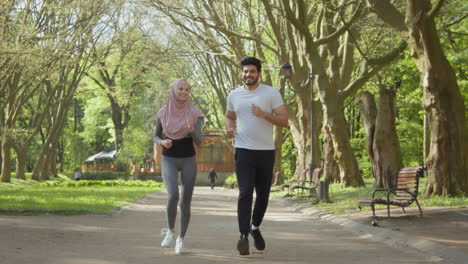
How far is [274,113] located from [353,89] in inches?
690

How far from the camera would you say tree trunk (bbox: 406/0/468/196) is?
1494 centimetres

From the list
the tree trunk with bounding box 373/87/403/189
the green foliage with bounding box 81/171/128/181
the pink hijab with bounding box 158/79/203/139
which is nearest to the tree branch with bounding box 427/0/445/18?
the tree trunk with bounding box 373/87/403/189

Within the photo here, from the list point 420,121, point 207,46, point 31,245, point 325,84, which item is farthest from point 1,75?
point 420,121

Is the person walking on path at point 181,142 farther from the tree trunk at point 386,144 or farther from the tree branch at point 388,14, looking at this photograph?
the tree trunk at point 386,144

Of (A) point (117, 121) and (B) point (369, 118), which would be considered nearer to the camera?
(B) point (369, 118)

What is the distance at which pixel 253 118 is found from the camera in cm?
741

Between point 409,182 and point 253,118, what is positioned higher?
point 253,118

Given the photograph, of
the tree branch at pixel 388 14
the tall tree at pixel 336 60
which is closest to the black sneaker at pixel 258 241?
the tree branch at pixel 388 14

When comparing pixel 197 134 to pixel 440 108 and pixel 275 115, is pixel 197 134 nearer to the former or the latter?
pixel 275 115

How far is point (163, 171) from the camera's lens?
7.78 meters

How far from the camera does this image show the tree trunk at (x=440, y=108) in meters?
14.9

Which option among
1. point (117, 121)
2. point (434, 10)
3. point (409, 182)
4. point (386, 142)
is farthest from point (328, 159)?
point (117, 121)

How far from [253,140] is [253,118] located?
236 millimetres

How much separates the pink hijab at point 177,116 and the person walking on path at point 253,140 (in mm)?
469
